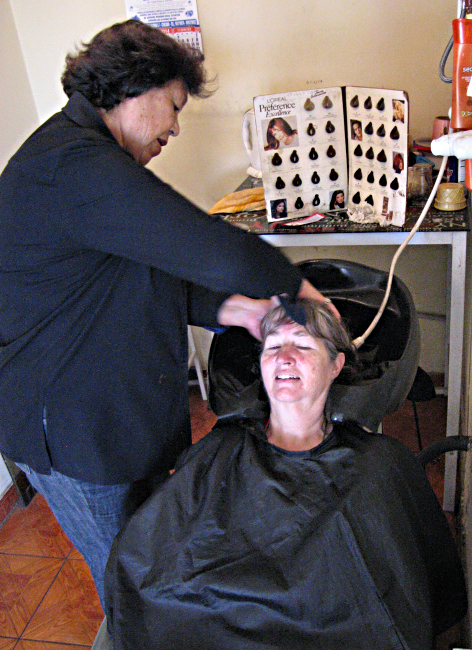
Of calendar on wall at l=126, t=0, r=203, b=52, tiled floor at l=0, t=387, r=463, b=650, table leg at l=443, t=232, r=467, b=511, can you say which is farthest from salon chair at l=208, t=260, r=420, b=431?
calendar on wall at l=126, t=0, r=203, b=52

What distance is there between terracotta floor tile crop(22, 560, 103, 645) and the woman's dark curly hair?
4.89 ft

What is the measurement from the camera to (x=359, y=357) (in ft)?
5.13

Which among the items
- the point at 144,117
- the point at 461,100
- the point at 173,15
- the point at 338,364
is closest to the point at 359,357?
the point at 338,364

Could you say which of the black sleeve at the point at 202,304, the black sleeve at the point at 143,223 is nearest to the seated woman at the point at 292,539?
the black sleeve at the point at 202,304

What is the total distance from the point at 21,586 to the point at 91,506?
882 mm

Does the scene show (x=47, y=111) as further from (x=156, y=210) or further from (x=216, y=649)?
(x=216, y=649)

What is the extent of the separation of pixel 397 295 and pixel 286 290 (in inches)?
23.3

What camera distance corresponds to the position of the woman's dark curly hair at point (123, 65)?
113 cm

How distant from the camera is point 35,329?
1164 millimetres

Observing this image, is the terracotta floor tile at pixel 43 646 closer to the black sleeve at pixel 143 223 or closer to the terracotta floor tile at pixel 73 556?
the terracotta floor tile at pixel 73 556

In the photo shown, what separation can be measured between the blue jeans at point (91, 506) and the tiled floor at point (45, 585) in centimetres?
48

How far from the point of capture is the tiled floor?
1782 mm

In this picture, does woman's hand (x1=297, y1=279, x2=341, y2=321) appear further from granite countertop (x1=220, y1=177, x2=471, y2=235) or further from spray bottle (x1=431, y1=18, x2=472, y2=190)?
granite countertop (x1=220, y1=177, x2=471, y2=235)

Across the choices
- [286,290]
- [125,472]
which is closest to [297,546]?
[125,472]
